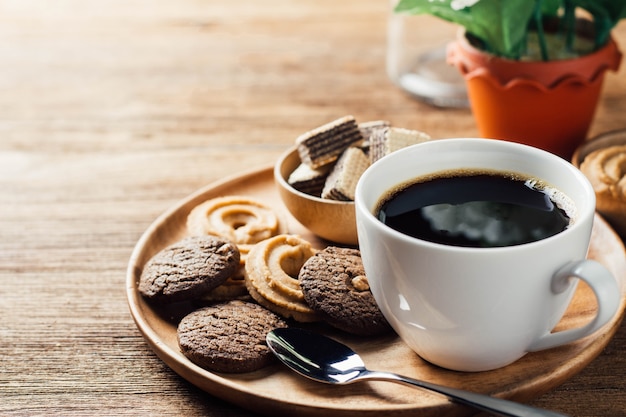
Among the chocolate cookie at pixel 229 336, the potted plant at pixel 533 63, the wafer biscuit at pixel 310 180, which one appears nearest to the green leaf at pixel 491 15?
the potted plant at pixel 533 63

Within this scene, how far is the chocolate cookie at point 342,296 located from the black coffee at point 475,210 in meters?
0.11

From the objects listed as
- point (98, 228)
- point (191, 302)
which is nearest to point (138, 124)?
point (98, 228)

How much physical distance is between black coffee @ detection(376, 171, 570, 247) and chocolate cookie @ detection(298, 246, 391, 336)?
0.11 m

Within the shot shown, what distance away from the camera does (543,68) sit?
1.35m

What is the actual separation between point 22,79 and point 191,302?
114cm

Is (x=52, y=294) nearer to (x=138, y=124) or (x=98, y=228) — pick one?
(x=98, y=228)

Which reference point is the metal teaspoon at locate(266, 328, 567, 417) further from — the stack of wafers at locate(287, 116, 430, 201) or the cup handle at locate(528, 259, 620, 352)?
the stack of wafers at locate(287, 116, 430, 201)

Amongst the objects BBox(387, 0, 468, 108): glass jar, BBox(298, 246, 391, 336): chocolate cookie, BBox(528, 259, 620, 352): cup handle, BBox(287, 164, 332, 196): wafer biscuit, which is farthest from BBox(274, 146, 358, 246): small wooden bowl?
BBox(387, 0, 468, 108): glass jar

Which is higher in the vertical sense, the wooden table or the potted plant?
the potted plant

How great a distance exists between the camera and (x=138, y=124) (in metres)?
1.69

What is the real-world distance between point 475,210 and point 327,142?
0.34 metres

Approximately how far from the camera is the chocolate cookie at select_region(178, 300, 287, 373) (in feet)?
2.89

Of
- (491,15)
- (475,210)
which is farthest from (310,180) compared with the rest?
(491,15)

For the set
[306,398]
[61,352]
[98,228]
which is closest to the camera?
[306,398]
